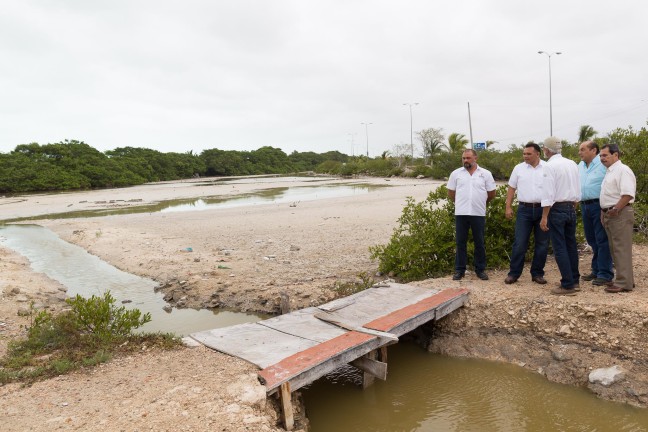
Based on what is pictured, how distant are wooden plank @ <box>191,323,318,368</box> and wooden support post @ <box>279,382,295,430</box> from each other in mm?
399

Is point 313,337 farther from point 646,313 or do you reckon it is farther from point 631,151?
point 631,151

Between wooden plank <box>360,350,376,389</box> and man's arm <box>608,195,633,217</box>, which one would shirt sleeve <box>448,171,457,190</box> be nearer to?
man's arm <box>608,195,633,217</box>

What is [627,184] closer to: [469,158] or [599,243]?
[599,243]

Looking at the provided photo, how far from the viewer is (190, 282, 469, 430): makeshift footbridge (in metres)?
3.90

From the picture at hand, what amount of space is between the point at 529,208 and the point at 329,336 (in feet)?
10.2

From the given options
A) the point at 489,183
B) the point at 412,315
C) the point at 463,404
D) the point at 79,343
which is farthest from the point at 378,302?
the point at 79,343

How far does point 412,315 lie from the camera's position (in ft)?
16.9

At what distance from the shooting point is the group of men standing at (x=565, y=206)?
5.36 m

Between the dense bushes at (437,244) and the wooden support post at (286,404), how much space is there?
4206 millimetres

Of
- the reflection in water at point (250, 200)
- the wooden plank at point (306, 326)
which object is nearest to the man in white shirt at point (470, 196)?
the wooden plank at point (306, 326)

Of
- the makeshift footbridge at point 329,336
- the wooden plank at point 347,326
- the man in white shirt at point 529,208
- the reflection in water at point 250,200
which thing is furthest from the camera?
the reflection in water at point 250,200

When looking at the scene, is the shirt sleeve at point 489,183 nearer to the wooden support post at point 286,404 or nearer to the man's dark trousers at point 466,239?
the man's dark trousers at point 466,239

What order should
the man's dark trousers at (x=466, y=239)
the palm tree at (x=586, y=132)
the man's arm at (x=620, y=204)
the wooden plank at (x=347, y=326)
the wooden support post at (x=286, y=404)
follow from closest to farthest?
the wooden support post at (x=286, y=404)
the wooden plank at (x=347, y=326)
the man's arm at (x=620, y=204)
the man's dark trousers at (x=466, y=239)
the palm tree at (x=586, y=132)

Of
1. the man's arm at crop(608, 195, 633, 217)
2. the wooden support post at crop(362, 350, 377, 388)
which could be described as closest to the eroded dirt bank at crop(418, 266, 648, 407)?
the man's arm at crop(608, 195, 633, 217)
